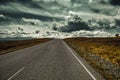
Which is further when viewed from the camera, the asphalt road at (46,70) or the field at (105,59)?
the field at (105,59)

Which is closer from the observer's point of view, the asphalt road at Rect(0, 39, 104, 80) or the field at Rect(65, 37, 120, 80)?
the asphalt road at Rect(0, 39, 104, 80)

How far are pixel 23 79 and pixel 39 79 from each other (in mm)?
707

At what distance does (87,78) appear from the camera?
7867 mm

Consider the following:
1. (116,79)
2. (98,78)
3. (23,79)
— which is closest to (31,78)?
Result: (23,79)

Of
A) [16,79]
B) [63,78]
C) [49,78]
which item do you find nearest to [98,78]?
[63,78]

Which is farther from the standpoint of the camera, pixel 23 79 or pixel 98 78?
pixel 98 78

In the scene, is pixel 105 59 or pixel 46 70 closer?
pixel 46 70

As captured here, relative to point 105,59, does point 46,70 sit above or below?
above

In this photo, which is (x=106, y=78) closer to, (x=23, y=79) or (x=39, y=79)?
(x=39, y=79)

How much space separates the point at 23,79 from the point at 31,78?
40 centimetres

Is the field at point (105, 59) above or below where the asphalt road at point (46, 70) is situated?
below

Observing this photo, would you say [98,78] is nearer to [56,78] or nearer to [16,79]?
[56,78]

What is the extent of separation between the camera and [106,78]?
8055 millimetres

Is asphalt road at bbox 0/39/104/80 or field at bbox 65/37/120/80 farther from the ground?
asphalt road at bbox 0/39/104/80
